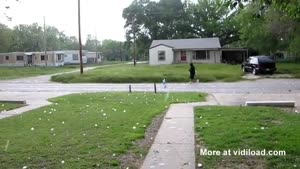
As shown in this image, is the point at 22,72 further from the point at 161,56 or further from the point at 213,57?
the point at 213,57

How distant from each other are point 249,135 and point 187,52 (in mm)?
49532

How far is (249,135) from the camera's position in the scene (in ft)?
26.3

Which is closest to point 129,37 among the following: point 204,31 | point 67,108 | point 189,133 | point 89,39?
point 204,31

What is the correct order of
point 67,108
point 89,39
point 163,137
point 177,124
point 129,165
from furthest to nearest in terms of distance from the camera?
point 89,39, point 67,108, point 177,124, point 163,137, point 129,165

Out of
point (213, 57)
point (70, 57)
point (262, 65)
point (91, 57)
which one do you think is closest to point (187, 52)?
point (213, 57)

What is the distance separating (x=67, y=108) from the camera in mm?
13562

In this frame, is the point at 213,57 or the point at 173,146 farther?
the point at 213,57

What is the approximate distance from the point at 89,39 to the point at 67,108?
422 ft

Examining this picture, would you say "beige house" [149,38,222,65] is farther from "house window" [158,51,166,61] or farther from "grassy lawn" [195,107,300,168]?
"grassy lawn" [195,107,300,168]

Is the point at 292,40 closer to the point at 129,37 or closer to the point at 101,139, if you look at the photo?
the point at 101,139

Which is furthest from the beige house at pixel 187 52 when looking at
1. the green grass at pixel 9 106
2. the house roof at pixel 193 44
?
the green grass at pixel 9 106

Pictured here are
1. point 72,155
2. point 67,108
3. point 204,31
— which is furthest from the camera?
point 204,31

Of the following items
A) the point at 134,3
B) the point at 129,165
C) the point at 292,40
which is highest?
the point at 134,3

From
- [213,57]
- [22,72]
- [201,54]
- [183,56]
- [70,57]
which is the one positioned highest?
[70,57]
